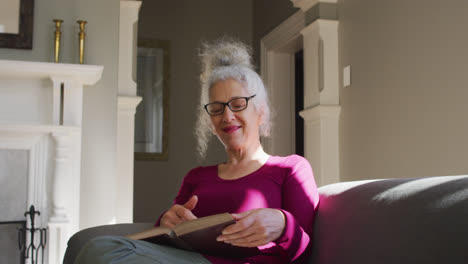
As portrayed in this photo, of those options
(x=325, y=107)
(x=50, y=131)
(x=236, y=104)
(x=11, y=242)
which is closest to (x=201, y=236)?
(x=236, y=104)

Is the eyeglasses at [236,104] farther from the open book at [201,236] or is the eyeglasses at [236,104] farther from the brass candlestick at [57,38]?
the brass candlestick at [57,38]

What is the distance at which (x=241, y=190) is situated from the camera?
5.24ft

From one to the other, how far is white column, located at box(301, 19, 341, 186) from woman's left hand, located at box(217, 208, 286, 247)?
2.44m

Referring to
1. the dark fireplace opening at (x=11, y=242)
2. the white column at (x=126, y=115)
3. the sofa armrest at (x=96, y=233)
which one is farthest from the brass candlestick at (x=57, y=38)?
the sofa armrest at (x=96, y=233)

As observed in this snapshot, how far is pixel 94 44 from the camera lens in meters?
3.47

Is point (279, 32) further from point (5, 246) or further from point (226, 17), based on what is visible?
point (5, 246)

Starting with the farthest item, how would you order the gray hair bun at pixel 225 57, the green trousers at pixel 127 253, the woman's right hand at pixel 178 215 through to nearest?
1. the gray hair bun at pixel 225 57
2. the woman's right hand at pixel 178 215
3. the green trousers at pixel 127 253

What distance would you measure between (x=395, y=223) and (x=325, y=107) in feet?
8.47

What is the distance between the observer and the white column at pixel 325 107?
3.71 meters

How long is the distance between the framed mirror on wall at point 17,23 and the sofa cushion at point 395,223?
249 centimetres

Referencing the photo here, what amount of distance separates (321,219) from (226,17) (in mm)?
4464

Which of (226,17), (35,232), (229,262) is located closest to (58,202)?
(35,232)

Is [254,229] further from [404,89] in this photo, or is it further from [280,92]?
[280,92]

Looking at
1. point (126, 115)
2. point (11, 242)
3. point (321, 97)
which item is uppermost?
point (321, 97)
